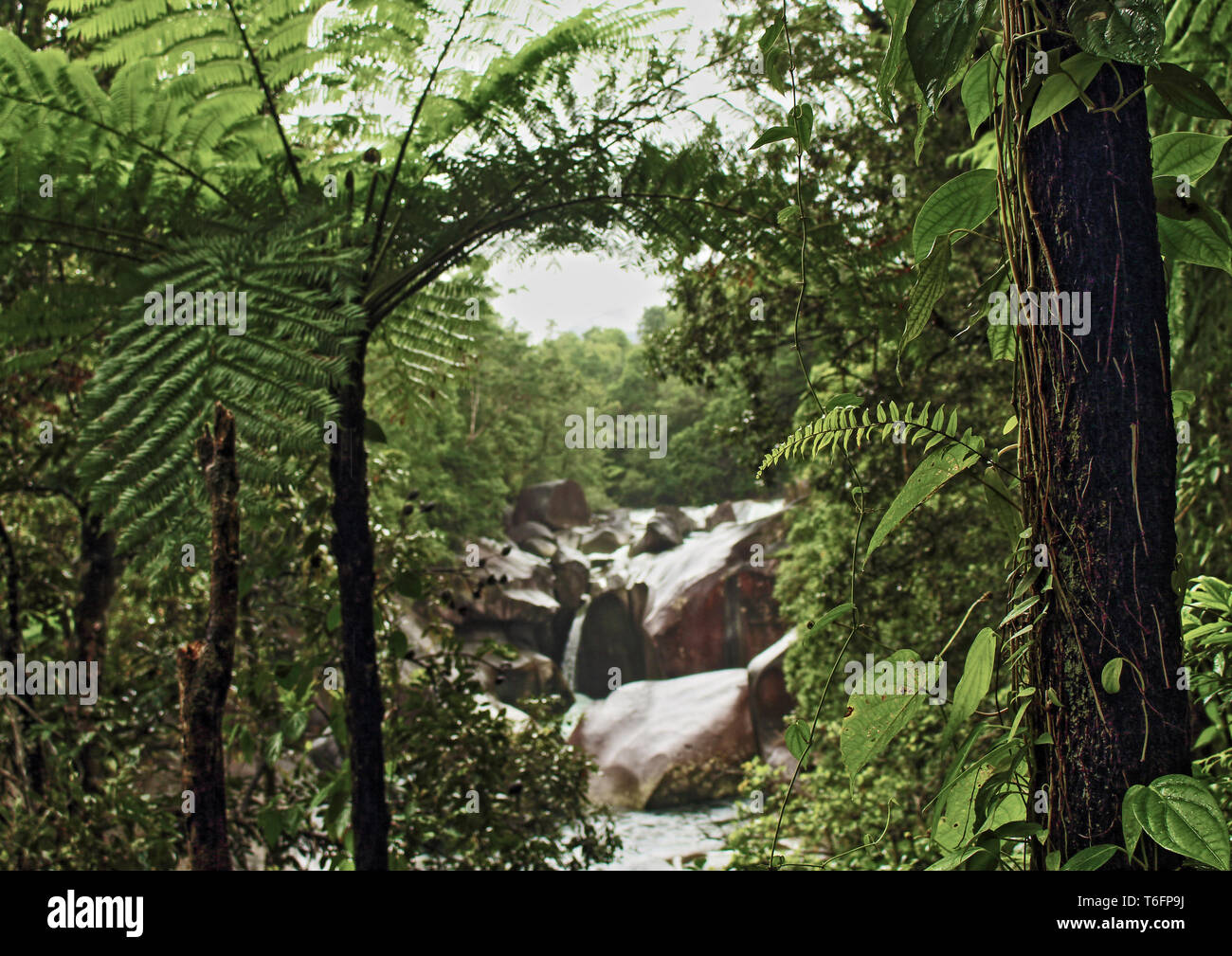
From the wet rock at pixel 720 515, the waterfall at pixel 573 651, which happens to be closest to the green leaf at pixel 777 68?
the waterfall at pixel 573 651

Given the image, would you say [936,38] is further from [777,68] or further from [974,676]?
[974,676]

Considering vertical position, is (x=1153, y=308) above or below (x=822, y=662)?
above

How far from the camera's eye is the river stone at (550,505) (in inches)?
518

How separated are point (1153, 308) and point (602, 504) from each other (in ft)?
46.5

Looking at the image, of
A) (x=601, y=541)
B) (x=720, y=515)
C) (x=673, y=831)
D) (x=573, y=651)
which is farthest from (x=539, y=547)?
(x=673, y=831)

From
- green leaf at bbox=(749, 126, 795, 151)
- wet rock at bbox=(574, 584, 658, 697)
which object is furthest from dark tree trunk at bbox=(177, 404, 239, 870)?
wet rock at bbox=(574, 584, 658, 697)

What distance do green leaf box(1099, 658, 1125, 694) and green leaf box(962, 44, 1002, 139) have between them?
348 mm

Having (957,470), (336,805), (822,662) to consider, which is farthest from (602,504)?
(957,470)

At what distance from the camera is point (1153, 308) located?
488 millimetres

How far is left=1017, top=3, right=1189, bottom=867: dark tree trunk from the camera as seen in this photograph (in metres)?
0.47

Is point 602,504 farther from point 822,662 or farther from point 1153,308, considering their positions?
point 1153,308

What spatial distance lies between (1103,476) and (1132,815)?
0.18 m

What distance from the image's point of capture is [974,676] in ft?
1.92
